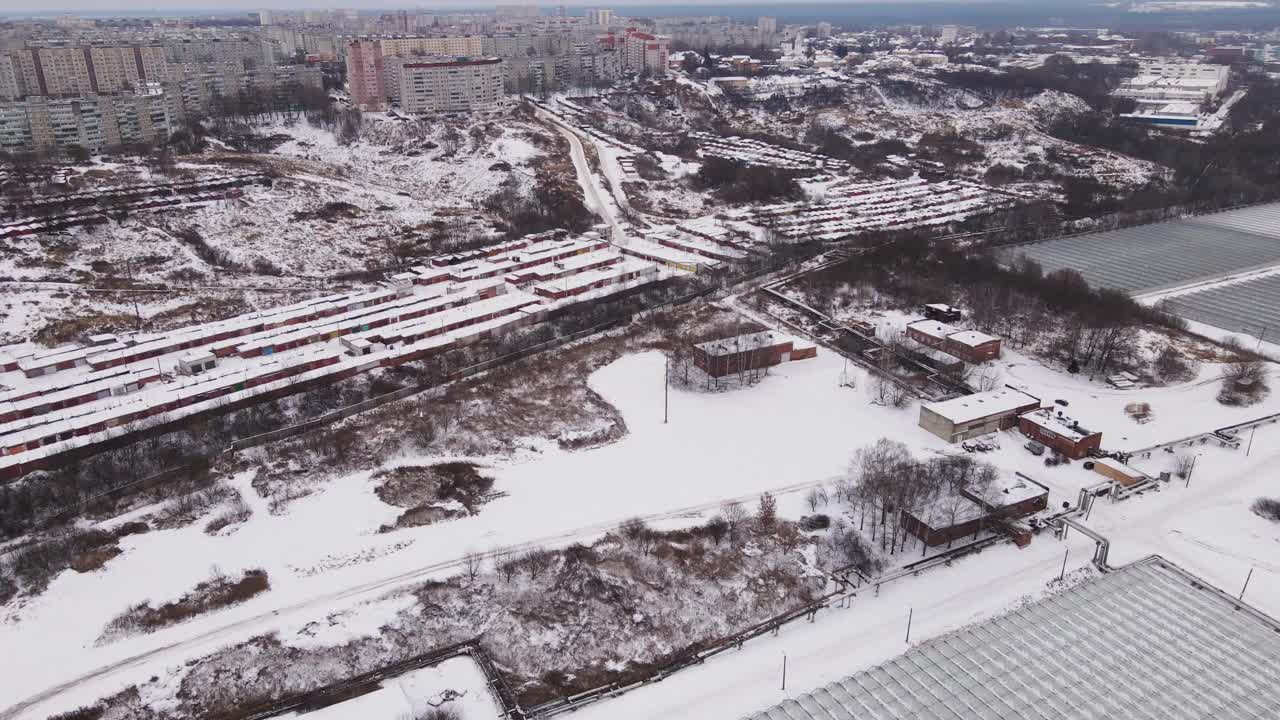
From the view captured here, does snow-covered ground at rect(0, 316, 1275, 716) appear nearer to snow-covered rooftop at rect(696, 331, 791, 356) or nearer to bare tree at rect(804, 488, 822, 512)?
bare tree at rect(804, 488, 822, 512)

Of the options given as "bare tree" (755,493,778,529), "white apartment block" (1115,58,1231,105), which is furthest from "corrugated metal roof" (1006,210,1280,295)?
"white apartment block" (1115,58,1231,105)

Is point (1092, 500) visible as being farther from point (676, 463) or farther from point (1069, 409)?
point (676, 463)

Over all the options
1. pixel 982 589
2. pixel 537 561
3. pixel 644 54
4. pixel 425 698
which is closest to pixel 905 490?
pixel 982 589

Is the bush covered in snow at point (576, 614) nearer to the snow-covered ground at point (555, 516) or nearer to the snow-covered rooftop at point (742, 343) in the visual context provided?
the snow-covered ground at point (555, 516)

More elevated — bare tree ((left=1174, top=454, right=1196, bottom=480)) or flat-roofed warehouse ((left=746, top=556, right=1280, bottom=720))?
flat-roofed warehouse ((left=746, top=556, right=1280, bottom=720))

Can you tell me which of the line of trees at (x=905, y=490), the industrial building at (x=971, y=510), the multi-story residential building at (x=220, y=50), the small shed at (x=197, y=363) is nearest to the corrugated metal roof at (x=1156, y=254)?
the line of trees at (x=905, y=490)
